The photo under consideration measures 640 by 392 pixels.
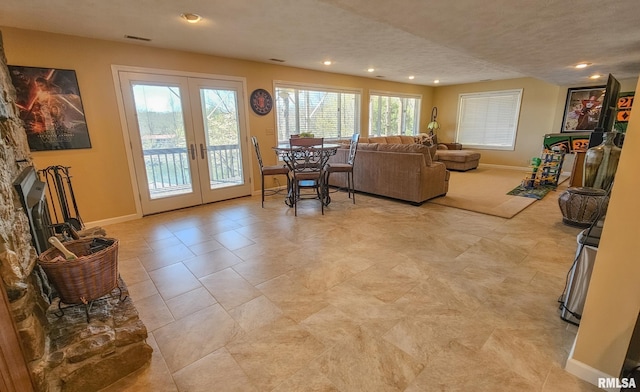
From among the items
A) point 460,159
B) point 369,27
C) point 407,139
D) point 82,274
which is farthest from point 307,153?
point 460,159

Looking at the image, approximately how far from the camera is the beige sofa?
4.36m

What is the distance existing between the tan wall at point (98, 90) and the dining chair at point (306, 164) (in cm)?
194

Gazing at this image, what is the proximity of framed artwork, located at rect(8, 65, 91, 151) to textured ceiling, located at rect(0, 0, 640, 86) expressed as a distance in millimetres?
495

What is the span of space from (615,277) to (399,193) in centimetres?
336

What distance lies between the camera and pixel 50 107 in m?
3.28

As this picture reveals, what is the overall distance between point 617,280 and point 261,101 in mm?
5007

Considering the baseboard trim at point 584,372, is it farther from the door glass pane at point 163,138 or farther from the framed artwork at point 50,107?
the framed artwork at point 50,107

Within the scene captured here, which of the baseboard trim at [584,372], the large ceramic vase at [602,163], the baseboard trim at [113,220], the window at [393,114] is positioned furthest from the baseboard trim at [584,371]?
the window at [393,114]

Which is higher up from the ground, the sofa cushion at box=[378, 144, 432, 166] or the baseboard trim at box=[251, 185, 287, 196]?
the sofa cushion at box=[378, 144, 432, 166]

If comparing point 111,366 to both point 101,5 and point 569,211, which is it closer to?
point 101,5

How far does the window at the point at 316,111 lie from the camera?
5629 mm

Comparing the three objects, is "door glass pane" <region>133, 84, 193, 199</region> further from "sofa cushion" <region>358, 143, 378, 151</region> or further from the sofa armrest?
the sofa armrest

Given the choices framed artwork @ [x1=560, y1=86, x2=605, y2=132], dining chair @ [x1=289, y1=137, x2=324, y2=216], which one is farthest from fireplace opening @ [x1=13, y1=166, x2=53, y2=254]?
framed artwork @ [x1=560, y1=86, x2=605, y2=132]

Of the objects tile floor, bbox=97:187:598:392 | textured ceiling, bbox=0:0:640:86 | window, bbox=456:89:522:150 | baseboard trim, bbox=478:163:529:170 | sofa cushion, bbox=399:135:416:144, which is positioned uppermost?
textured ceiling, bbox=0:0:640:86
